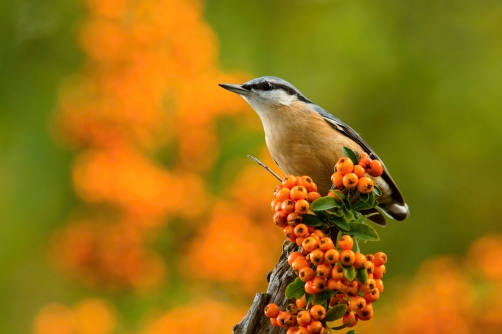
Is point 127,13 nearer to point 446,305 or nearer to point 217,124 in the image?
point 217,124

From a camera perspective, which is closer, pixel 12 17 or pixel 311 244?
pixel 311 244

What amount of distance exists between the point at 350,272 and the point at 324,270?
90 mm

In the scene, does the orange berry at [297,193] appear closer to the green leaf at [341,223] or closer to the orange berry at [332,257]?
the green leaf at [341,223]

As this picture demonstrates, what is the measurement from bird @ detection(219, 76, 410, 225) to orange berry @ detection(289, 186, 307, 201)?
151 centimetres

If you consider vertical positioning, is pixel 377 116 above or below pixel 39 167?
above

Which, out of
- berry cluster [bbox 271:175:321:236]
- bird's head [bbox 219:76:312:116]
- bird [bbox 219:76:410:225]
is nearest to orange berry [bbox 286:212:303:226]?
berry cluster [bbox 271:175:321:236]

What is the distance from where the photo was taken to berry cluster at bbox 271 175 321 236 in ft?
7.90

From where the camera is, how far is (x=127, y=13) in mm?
5750

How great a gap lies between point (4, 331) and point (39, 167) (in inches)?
58.9

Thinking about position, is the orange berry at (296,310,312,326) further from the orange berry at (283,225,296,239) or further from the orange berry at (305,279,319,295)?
the orange berry at (283,225,296,239)

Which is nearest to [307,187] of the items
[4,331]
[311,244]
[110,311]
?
[311,244]

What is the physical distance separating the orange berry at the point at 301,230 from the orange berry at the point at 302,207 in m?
0.05

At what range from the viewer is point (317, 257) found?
2271 mm

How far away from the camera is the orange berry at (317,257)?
2.27 meters
